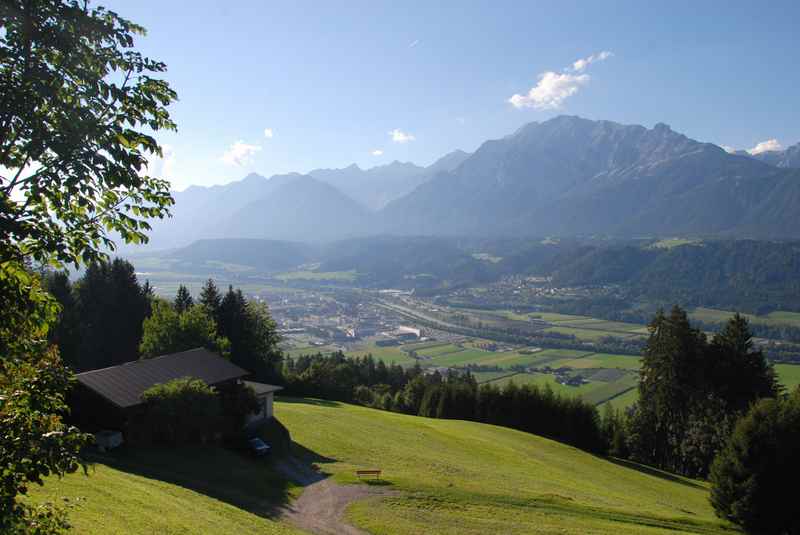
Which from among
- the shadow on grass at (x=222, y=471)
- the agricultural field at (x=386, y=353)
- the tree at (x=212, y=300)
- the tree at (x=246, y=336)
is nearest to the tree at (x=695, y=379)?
the shadow on grass at (x=222, y=471)

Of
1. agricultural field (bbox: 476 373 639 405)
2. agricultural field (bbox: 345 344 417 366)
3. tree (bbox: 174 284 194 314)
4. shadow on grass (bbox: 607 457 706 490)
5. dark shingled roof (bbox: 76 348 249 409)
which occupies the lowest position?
agricultural field (bbox: 345 344 417 366)

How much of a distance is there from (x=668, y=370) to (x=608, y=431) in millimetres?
14578

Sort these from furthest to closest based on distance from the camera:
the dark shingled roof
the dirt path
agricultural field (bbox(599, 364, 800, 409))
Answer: agricultural field (bbox(599, 364, 800, 409)) → the dark shingled roof → the dirt path

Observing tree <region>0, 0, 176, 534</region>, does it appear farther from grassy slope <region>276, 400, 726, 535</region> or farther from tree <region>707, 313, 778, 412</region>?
tree <region>707, 313, 778, 412</region>

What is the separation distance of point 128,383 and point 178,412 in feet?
13.4

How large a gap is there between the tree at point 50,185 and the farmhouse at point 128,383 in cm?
2711

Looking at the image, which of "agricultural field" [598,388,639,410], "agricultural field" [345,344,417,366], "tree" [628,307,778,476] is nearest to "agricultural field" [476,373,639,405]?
"agricultural field" [598,388,639,410]

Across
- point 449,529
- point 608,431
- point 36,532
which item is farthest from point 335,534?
point 608,431

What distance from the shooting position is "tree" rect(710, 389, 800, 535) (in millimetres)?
36844

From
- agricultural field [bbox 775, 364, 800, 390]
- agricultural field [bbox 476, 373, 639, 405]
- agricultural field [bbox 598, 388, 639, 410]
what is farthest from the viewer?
agricultural field [bbox 775, 364, 800, 390]

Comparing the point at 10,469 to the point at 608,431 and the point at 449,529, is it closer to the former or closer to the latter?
the point at 449,529

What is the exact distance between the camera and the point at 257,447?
3644 centimetres

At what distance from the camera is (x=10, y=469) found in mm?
7008

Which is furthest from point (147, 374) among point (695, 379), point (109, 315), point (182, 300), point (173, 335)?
point (695, 379)
